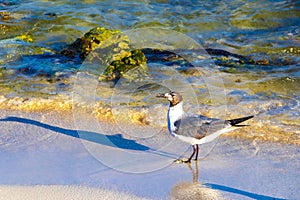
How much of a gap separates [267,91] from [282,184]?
2.94 metres

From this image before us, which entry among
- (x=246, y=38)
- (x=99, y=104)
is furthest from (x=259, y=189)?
A: (x=246, y=38)

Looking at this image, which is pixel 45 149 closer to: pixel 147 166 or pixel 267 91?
pixel 147 166

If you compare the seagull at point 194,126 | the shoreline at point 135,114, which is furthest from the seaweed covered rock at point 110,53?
the seagull at point 194,126

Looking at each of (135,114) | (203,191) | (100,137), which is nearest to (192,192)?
(203,191)

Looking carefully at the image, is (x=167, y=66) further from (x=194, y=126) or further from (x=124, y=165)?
(x=124, y=165)

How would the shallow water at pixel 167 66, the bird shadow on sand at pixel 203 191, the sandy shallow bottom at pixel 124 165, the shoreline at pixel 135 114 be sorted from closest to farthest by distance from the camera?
the bird shadow on sand at pixel 203 191 → the sandy shallow bottom at pixel 124 165 → the shoreline at pixel 135 114 → the shallow water at pixel 167 66

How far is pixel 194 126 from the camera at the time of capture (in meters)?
5.58

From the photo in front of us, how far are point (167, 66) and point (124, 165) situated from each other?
3818 mm

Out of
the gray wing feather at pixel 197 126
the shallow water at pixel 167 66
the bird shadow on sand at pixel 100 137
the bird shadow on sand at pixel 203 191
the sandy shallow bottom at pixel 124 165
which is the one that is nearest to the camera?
the bird shadow on sand at pixel 203 191

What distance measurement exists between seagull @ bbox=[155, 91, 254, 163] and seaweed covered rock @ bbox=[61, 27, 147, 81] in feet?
9.92

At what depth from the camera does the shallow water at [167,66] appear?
717 cm

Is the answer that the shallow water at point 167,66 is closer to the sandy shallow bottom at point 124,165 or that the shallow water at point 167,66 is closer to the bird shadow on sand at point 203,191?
the sandy shallow bottom at point 124,165

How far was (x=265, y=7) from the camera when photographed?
41.2ft

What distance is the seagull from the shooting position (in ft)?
Answer: 18.2
